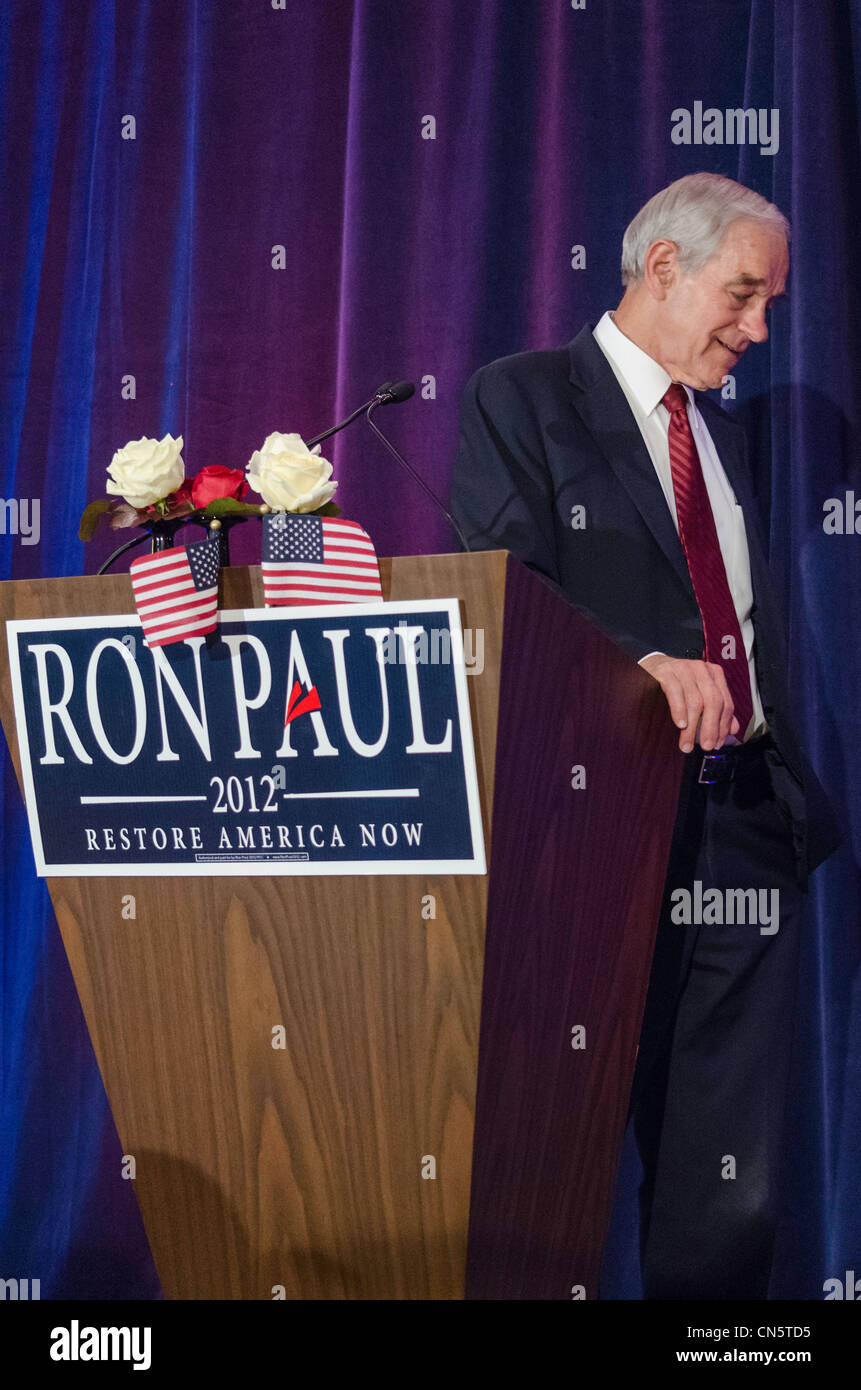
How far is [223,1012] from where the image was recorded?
1.57 meters

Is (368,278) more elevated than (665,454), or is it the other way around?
(368,278)

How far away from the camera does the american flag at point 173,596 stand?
1.45 m

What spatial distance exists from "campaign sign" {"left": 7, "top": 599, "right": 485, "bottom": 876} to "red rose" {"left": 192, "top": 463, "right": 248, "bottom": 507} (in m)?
0.20

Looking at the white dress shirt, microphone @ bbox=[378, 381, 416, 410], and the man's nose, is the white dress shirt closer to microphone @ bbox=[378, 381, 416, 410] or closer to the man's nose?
the man's nose

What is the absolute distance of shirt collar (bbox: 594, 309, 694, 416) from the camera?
7.31 feet

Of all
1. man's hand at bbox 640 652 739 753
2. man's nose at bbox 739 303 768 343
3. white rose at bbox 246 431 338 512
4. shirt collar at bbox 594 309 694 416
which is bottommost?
man's hand at bbox 640 652 739 753

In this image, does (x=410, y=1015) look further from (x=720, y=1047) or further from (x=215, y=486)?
(x=720, y=1047)

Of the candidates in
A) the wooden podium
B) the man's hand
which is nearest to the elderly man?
the man's hand

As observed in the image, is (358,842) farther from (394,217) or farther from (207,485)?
(394,217)

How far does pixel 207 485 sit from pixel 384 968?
606mm

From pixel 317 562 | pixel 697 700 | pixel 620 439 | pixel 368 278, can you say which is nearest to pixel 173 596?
pixel 317 562

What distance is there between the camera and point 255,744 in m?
1.49

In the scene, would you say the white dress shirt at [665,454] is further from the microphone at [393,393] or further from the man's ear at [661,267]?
the microphone at [393,393]

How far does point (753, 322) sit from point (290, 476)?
42.9 inches
